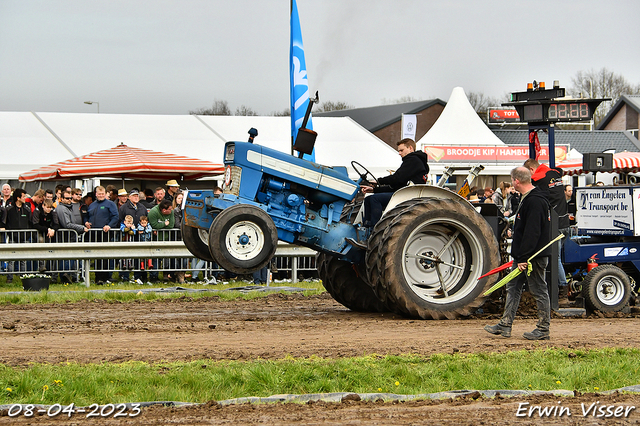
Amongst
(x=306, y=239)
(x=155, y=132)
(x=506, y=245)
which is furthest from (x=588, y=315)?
(x=155, y=132)

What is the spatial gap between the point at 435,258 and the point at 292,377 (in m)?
3.90

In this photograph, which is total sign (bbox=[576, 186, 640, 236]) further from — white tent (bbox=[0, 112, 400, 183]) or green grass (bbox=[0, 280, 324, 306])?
white tent (bbox=[0, 112, 400, 183])

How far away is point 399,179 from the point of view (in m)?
9.16

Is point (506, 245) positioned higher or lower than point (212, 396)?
higher

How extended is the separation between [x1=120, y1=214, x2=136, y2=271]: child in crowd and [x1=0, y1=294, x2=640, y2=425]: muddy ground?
9.83 ft

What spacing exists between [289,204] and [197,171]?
9250mm

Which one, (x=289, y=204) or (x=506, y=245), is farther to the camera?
(x=506, y=245)

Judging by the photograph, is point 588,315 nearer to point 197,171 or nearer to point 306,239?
point 306,239

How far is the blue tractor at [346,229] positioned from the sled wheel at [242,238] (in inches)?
0.4

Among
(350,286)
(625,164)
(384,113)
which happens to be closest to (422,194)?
(350,286)

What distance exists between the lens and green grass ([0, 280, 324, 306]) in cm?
1109

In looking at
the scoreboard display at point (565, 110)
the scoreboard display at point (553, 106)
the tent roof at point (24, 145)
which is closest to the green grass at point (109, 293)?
the scoreboard display at point (553, 106)

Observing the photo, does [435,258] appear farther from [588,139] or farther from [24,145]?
[588,139]

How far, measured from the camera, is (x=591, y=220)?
440 inches
